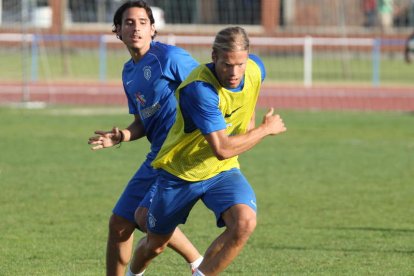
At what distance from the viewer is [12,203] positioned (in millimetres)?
10867

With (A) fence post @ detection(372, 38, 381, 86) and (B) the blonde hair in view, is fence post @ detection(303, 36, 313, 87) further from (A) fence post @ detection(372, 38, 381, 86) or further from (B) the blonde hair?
(B) the blonde hair

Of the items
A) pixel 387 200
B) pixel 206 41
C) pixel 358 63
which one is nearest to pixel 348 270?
pixel 387 200

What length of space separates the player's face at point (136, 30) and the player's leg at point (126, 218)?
770 millimetres

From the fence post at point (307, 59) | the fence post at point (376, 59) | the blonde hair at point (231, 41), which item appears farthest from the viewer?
the fence post at point (376, 59)

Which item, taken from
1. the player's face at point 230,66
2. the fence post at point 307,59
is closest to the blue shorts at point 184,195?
the player's face at point 230,66

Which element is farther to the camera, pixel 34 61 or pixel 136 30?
pixel 34 61

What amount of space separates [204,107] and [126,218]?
119 cm

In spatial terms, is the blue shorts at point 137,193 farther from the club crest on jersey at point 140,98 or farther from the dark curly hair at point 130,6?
the dark curly hair at point 130,6

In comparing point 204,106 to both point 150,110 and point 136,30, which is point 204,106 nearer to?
point 150,110

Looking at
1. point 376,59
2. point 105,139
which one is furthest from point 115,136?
point 376,59

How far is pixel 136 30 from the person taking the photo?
6910 millimetres

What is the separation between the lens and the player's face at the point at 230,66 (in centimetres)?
596

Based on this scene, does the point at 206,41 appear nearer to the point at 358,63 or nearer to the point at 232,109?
the point at 358,63

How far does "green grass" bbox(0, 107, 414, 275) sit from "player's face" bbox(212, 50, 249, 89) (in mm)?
2041
